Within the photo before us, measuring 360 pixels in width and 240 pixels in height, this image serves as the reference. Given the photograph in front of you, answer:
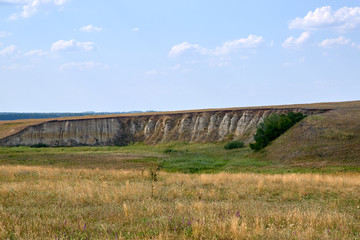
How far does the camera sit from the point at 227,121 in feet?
263

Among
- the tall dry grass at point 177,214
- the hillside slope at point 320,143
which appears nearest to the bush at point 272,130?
the hillside slope at point 320,143

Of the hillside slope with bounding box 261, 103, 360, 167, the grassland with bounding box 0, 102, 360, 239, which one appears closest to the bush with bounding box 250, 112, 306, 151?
the hillside slope with bounding box 261, 103, 360, 167

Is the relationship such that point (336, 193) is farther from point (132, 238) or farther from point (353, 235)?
point (132, 238)

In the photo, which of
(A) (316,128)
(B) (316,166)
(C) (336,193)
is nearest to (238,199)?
(C) (336,193)

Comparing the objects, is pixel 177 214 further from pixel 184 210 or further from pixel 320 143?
pixel 320 143

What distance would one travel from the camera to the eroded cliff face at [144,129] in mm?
77938

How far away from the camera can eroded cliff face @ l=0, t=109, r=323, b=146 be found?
256 feet

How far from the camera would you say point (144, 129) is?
297 feet

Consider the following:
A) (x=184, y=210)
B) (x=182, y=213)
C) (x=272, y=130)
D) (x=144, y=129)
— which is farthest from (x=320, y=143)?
(x=144, y=129)

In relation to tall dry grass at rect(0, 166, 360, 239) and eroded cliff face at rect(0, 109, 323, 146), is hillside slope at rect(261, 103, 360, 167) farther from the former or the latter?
eroded cliff face at rect(0, 109, 323, 146)

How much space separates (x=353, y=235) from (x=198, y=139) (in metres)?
71.0

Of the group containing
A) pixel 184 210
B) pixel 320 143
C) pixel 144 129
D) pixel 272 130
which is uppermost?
pixel 272 130

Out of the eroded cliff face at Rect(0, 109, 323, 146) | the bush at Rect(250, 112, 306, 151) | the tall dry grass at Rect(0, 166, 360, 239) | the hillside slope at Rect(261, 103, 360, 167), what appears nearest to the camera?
the tall dry grass at Rect(0, 166, 360, 239)

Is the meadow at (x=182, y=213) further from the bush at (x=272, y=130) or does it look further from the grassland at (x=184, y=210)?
the bush at (x=272, y=130)
